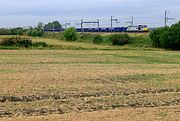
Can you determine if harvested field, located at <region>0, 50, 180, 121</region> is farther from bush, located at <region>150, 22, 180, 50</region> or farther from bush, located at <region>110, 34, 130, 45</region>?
bush, located at <region>110, 34, 130, 45</region>

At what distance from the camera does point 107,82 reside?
25766 millimetres

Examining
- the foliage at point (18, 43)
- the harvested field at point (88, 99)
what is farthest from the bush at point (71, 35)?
the harvested field at point (88, 99)

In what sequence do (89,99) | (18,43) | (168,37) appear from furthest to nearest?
1. (168,37)
2. (18,43)
3. (89,99)

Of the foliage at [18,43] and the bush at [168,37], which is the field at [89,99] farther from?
the bush at [168,37]

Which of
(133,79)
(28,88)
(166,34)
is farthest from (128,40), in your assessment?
(28,88)

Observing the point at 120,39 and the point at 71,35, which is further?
the point at 71,35

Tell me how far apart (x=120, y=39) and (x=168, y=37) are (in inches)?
673

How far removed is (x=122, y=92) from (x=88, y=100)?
3.57 metres

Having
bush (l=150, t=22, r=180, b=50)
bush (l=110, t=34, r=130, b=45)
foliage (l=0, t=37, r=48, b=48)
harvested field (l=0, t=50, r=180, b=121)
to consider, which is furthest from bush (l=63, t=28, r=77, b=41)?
harvested field (l=0, t=50, r=180, b=121)

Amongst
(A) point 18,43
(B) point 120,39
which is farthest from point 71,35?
(A) point 18,43

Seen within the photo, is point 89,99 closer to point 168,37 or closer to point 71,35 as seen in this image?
point 168,37

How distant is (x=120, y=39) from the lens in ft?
331

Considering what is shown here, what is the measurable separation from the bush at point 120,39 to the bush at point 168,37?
9861 mm

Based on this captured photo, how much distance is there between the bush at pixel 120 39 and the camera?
10094 cm
